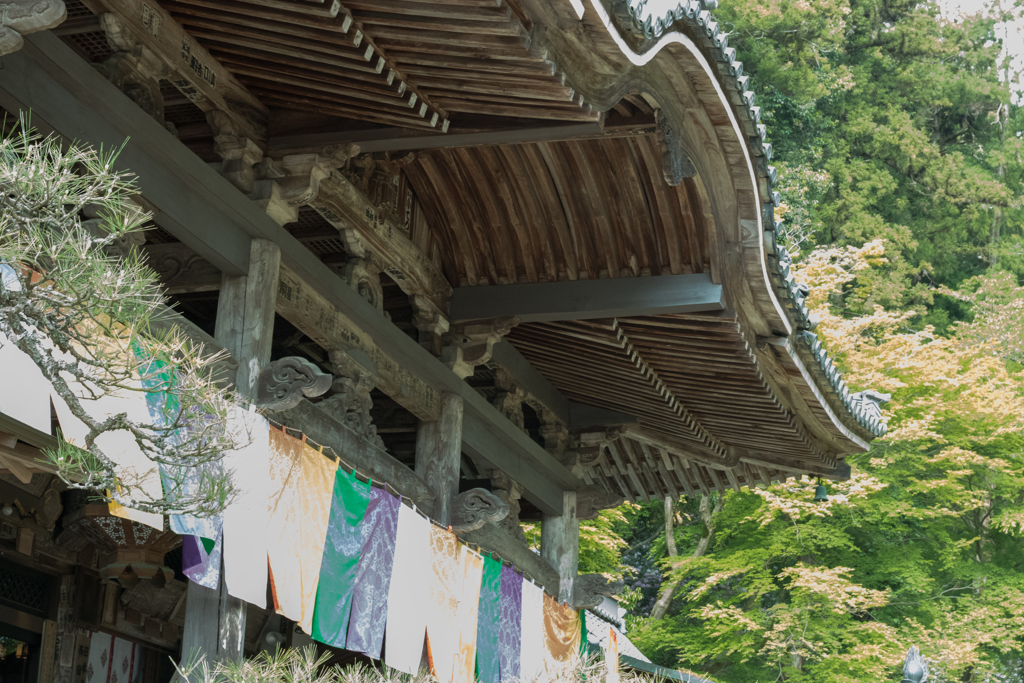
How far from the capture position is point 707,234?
661cm

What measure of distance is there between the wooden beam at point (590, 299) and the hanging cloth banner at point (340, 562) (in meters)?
1.82

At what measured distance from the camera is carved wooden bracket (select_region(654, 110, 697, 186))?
5711mm

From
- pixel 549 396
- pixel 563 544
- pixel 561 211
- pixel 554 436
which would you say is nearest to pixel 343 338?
pixel 561 211

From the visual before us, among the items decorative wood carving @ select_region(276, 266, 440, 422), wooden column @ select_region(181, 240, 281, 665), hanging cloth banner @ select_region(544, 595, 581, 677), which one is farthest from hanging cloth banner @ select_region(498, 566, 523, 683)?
wooden column @ select_region(181, 240, 281, 665)

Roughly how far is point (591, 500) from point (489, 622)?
2.70 m

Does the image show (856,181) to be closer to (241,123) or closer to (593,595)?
(593,595)

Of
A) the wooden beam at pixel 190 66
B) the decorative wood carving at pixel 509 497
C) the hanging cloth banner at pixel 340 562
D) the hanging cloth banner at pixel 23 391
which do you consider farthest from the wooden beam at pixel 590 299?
the hanging cloth banner at pixel 23 391

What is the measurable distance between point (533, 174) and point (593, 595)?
4.12 metres

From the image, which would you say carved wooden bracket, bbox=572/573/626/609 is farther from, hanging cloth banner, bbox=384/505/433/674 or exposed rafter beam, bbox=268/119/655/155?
exposed rafter beam, bbox=268/119/655/155

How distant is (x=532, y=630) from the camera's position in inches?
322

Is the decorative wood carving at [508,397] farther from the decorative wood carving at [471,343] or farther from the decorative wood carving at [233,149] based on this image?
the decorative wood carving at [233,149]

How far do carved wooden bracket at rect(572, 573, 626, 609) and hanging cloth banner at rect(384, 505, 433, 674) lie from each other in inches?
117

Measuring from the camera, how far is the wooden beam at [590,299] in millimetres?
6750

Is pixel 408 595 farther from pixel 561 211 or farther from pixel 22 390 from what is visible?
pixel 22 390
